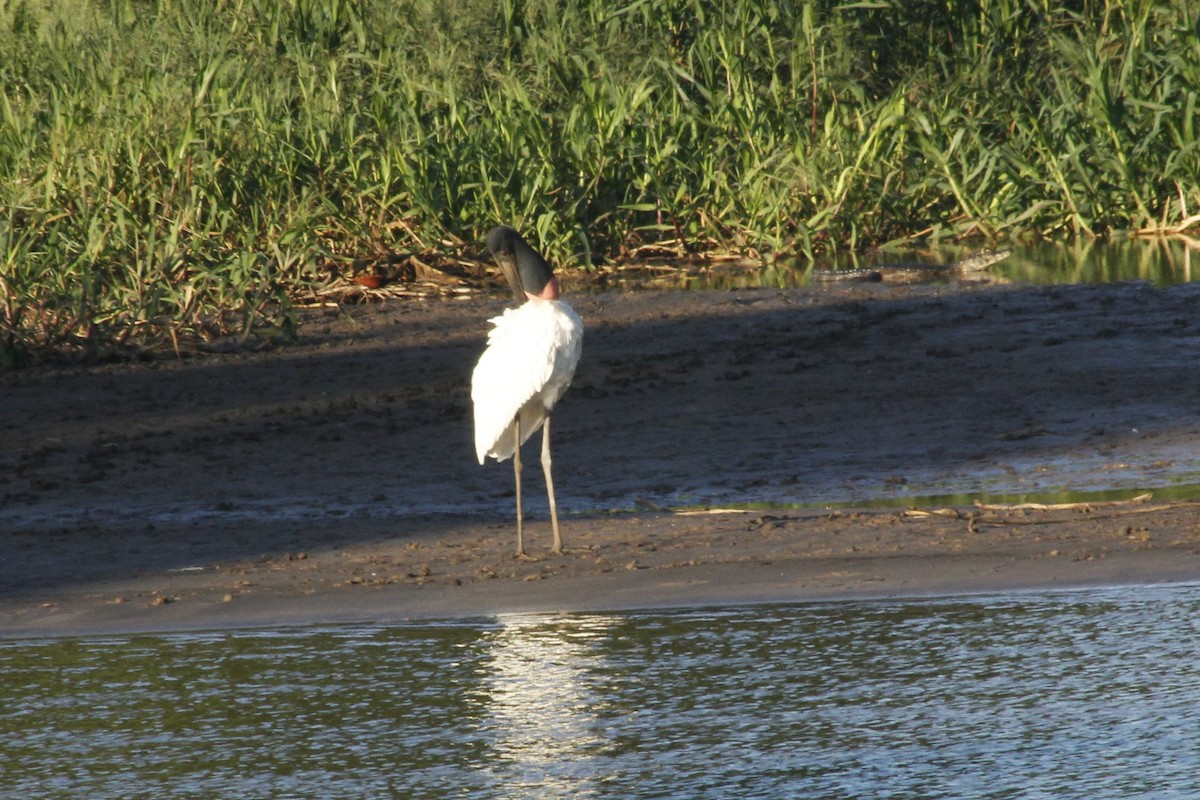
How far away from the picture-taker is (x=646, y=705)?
4004mm

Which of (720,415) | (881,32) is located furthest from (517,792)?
(881,32)

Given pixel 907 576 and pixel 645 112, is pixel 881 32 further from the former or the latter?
pixel 907 576

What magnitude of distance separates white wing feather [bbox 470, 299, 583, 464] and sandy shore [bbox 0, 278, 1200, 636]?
15.7 inches

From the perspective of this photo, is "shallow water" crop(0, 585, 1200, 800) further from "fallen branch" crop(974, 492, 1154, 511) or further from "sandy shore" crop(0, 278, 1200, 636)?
"fallen branch" crop(974, 492, 1154, 511)

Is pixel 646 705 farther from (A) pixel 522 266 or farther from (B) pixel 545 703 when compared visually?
(A) pixel 522 266

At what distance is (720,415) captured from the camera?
787 centimetres

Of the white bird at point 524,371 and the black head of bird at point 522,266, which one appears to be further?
the black head of bird at point 522,266

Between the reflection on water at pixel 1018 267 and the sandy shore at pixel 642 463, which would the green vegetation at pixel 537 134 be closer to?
the reflection on water at pixel 1018 267

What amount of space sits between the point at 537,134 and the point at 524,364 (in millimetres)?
6535

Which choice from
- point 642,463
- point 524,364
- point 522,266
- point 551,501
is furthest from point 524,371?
point 642,463

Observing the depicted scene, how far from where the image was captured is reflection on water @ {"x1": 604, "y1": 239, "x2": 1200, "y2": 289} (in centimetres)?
1067

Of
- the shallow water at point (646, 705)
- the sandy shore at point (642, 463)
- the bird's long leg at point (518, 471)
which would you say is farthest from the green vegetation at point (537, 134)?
the shallow water at point (646, 705)

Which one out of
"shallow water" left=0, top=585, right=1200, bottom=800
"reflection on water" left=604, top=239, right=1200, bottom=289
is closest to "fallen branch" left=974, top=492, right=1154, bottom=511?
"shallow water" left=0, top=585, right=1200, bottom=800

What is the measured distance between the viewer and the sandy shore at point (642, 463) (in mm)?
5355
